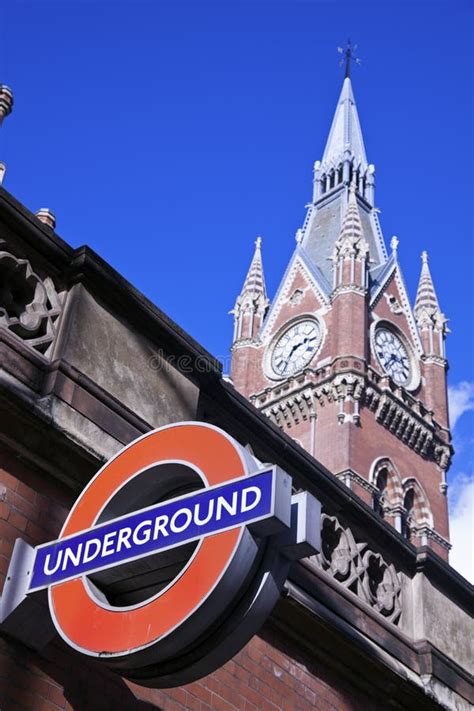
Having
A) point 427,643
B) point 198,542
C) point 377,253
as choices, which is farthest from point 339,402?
point 198,542

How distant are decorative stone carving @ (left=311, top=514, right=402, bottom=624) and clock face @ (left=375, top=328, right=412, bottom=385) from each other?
44.7 metres

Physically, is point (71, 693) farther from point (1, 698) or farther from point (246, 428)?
point (246, 428)

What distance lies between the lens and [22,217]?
5820 mm

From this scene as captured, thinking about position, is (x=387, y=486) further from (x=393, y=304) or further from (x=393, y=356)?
(x=393, y=304)

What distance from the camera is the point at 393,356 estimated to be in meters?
54.0

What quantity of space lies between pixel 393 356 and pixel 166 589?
164 ft

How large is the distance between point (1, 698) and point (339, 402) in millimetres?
43973

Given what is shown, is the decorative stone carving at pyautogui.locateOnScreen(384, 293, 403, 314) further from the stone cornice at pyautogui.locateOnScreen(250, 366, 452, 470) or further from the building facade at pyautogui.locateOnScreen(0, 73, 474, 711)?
the building facade at pyautogui.locateOnScreen(0, 73, 474, 711)

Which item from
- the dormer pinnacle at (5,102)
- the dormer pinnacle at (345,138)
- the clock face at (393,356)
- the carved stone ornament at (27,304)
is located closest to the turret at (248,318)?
the clock face at (393,356)

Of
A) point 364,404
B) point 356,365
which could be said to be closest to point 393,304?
point 356,365

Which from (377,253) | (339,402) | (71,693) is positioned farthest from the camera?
(377,253)

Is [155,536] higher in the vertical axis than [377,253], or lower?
lower

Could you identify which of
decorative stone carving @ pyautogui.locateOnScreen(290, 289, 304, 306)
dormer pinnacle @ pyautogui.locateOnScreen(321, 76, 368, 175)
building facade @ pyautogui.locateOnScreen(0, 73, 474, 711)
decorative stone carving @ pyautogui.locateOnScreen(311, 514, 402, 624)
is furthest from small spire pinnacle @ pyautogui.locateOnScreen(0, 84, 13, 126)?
dormer pinnacle @ pyautogui.locateOnScreen(321, 76, 368, 175)

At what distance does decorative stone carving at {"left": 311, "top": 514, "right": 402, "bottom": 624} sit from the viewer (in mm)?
7227
